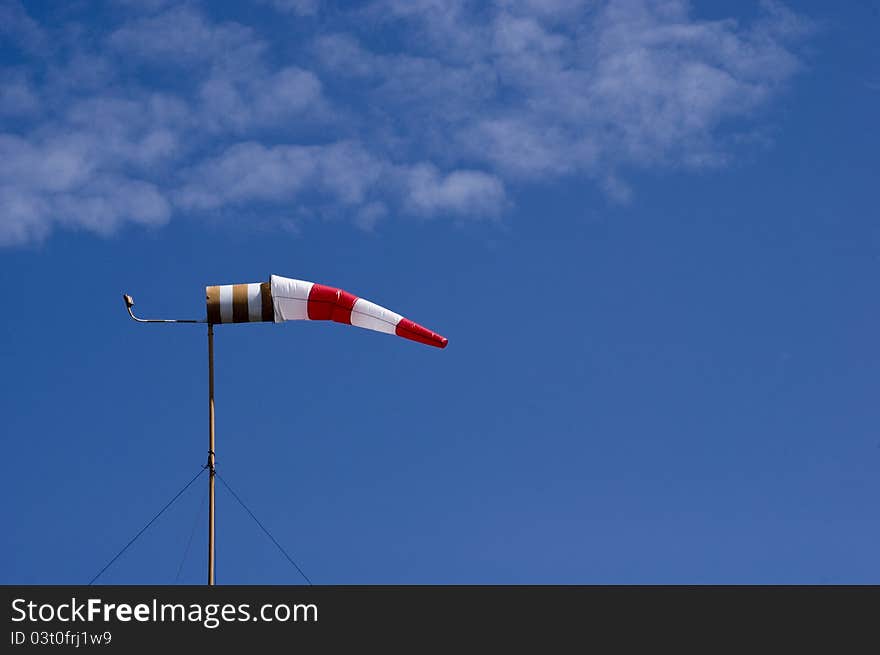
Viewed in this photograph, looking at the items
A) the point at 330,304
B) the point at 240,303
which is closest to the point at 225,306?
the point at 240,303

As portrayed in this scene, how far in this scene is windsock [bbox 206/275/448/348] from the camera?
33.6m

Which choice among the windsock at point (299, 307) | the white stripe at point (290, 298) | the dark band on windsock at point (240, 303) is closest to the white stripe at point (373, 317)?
the windsock at point (299, 307)

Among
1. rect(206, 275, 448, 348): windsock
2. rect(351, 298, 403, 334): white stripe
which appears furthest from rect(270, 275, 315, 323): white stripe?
rect(351, 298, 403, 334): white stripe

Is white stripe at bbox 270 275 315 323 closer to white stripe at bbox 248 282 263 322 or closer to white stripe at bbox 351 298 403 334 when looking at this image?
white stripe at bbox 248 282 263 322

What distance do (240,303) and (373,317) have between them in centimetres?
342

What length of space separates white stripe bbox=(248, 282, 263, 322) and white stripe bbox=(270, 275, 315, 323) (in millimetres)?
369

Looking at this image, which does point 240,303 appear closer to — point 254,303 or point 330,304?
point 254,303

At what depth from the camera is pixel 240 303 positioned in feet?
110

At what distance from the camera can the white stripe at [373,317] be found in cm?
3459
